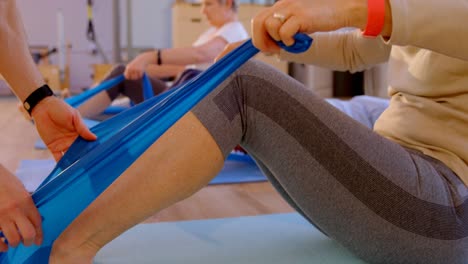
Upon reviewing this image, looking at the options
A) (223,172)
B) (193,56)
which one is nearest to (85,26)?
(193,56)

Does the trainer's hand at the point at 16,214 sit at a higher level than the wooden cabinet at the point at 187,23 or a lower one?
higher

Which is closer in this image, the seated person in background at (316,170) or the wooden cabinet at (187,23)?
the seated person in background at (316,170)

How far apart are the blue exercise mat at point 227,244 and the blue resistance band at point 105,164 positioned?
0.79ft

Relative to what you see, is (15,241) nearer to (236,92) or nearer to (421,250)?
(236,92)

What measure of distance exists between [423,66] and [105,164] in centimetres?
59

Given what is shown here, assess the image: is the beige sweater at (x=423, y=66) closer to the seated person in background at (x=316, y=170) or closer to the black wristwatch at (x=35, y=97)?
the seated person in background at (x=316, y=170)

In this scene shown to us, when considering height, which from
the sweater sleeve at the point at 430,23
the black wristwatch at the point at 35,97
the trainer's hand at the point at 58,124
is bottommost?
the trainer's hand at the point at 58,124

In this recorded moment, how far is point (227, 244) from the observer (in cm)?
121

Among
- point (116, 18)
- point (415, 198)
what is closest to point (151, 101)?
point (415, 198)

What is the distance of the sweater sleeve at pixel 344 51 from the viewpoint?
116 cm

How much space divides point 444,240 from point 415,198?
9 centimetres

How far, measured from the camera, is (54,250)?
2.90ft

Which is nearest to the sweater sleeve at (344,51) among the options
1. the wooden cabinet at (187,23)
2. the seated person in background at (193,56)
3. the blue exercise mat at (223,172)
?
the blue exercise mat at (223,172)

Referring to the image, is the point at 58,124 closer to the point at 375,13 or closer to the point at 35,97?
the point at 35,97
